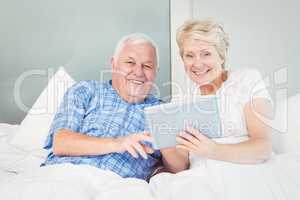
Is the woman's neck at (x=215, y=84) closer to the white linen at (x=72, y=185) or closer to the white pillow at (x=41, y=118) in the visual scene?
the white linen at (x=72, y=185)

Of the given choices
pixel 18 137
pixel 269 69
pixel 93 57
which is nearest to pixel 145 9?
pixel 93 57

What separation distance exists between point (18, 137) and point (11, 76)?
0.59 m

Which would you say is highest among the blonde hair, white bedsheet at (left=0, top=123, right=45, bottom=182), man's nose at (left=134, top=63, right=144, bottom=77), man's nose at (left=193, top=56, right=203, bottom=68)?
the blonde hair

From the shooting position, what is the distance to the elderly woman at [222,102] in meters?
1.13

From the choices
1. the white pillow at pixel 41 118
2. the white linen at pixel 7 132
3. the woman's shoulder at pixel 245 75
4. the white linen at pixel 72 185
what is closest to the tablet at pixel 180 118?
the white linen at pixel 72 185

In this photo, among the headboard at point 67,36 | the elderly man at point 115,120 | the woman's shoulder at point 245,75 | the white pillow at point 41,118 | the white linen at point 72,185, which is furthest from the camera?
the headboard at point 67,36

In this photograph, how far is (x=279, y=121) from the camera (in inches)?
61.7

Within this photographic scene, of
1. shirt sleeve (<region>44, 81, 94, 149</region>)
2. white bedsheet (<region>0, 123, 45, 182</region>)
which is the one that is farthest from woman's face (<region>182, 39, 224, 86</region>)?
white bedsheet (<region>0, 123, 45, 182</region>)

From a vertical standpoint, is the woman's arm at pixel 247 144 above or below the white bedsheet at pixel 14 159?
above

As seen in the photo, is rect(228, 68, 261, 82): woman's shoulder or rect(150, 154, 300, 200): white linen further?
rect(228, 68, 261, 82): woman's shoulder

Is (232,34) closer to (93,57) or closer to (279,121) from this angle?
(279,121)

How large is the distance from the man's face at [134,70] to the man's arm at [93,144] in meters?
0.24

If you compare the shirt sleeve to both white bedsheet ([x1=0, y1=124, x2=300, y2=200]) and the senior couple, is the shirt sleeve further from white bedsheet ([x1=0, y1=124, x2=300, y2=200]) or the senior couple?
white bedsheet ([x1=0, y1=124, x2=300, y2=200])

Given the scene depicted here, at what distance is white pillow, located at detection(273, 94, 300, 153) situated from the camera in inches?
59.1
